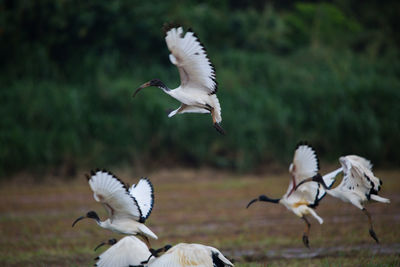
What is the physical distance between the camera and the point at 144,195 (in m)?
6.54

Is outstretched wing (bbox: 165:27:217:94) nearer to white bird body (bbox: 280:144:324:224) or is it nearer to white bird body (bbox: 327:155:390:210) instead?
white bird body (bbox: 280:144:324:224)

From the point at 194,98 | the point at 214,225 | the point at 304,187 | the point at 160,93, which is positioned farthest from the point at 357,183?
the point at 160,93

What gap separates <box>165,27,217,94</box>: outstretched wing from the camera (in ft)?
20.6

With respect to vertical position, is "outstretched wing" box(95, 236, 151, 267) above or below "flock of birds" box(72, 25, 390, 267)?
below

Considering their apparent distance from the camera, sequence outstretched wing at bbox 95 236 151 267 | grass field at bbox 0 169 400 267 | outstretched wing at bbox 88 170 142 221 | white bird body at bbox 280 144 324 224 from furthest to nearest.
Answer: grass field at bbox 0 169 400 267 < white bird body at bbox 280 144 324 224 < outstretched wing at bbox 95 236 151 267 < outstretched wing at bbox 88 170 142 221

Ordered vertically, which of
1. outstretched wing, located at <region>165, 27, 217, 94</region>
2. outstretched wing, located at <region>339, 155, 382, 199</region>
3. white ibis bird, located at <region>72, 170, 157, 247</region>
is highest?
outstretched wing, located at <region>165, 27, 217, 94</region>

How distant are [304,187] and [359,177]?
0.66 m

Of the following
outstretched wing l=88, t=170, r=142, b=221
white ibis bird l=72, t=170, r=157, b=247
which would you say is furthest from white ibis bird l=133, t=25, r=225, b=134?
outstretched wing l=88, t=170, r=142, b=221

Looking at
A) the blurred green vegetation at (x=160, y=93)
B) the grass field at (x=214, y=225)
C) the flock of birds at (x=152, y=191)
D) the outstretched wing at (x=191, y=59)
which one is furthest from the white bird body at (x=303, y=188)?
the blurred green vegetation at (x=160, y=93)

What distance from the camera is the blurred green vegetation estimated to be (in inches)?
695

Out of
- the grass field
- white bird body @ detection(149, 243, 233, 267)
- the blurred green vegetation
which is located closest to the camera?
white bird body @ detection(149, 243, 233, 267)

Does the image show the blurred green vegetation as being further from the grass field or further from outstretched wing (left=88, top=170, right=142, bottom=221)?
outstretched wing (left=88, top=170, right=142, bottom=221)

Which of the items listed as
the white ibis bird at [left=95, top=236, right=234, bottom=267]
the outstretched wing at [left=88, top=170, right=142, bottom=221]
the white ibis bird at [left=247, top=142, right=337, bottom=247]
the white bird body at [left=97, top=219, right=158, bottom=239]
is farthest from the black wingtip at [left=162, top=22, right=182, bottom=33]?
the white ibis bird at [left=95, top=236, right=234, bottom=267]

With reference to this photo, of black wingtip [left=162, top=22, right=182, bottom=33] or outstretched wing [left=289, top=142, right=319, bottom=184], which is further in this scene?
outstretched wing [left=289, top=142, right=319, bottom=184]
